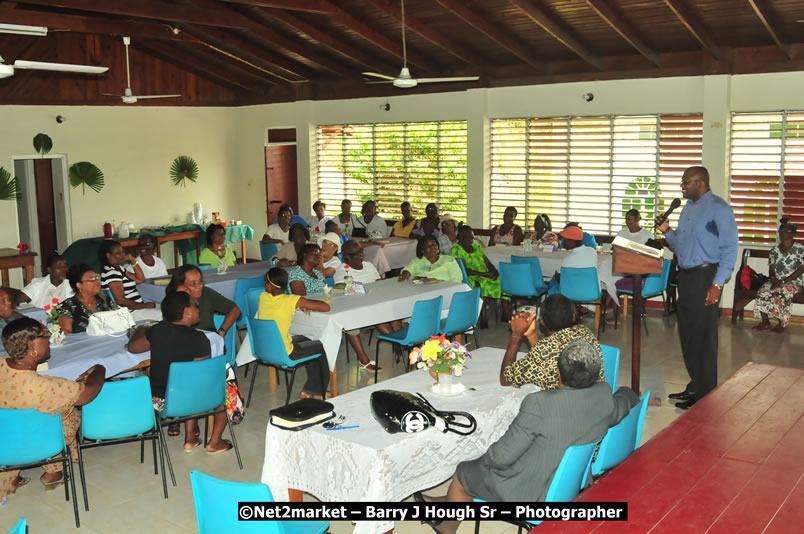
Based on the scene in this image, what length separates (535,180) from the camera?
12.0 m

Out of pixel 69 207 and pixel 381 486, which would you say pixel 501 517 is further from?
pixel 69 207

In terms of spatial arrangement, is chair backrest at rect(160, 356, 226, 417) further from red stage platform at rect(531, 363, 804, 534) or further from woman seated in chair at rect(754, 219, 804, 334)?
woman seated in chair at rect(754, 219, 804, 334)

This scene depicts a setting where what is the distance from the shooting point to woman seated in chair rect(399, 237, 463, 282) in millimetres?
8094

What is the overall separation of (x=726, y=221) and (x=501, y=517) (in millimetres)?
3445

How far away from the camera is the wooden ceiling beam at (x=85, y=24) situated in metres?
9.59

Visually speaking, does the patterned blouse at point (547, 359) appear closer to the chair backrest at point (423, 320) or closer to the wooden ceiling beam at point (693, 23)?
the chair backrest at point (423, 320)

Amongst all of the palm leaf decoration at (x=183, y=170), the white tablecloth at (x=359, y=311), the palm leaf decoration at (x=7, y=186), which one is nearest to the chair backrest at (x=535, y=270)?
the white tablecloth at (x=359, y=311)

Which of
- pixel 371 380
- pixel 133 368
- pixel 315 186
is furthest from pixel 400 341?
pixel 315 186

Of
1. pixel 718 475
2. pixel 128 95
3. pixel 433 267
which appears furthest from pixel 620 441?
pixel 128 95

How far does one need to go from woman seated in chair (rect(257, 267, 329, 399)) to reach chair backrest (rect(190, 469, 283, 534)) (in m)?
3.18

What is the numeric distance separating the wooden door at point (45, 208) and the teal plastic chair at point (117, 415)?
32.2ft

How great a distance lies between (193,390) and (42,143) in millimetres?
9399

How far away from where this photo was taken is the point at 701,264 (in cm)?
627

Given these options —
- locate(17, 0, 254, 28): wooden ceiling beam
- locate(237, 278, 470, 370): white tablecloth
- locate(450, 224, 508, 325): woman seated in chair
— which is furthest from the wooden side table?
locate(450, 224, 508, 325): woman seated in chair
